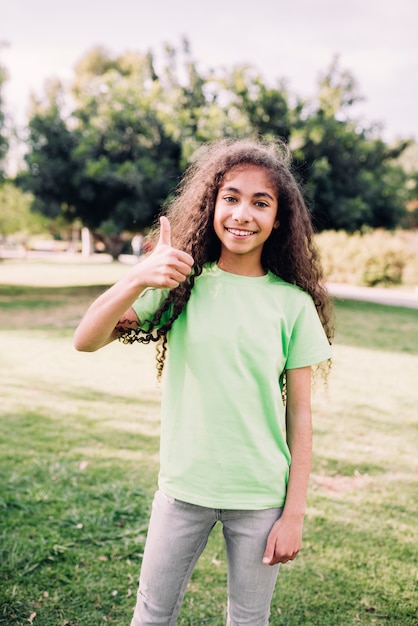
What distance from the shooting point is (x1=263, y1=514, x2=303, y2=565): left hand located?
1470 mm

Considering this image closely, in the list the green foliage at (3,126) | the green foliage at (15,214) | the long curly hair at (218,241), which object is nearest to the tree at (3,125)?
the green foliage at (3,126)

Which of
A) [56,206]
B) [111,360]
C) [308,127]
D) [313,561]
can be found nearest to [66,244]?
[56,206]

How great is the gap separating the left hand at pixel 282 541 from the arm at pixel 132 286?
2.25 feet

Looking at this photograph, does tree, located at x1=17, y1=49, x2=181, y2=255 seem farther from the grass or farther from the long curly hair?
the long curly hair

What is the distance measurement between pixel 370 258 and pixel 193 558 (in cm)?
1746

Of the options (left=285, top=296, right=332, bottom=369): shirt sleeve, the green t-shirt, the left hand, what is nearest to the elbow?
the green t-shirt

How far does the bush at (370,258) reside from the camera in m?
17.8

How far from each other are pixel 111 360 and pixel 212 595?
503 cm

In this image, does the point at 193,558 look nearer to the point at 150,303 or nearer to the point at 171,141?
the point at 150,303

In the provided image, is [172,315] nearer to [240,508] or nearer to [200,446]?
[200,446]

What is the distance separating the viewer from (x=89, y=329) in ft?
4.83

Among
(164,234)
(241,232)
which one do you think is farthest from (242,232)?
(164,234)

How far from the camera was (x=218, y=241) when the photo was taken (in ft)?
5.72

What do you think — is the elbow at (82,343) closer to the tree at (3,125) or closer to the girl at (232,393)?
the girl at (232,393)
